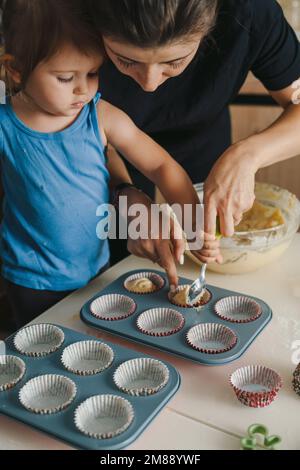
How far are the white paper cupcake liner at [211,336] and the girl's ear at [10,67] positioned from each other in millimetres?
573

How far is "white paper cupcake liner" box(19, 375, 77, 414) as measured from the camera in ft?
3.08

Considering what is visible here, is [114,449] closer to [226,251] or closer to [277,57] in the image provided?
[226,251]

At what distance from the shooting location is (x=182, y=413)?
0.93 metres

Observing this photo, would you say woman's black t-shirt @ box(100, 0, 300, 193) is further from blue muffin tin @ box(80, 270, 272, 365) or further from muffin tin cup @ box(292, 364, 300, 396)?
muffin tin cup @ box(292, 364, 300, 396)

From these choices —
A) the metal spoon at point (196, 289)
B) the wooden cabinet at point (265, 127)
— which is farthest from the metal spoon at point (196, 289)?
the wooden cabinet at point (265, 127)

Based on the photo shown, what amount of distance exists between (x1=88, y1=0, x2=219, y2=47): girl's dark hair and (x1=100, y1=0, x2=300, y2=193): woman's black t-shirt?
42cm

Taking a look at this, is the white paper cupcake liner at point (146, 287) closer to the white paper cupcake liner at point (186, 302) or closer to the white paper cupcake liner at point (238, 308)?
the white paper cupcake liner at point (186, 302)

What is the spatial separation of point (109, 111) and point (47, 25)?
0.95 ft

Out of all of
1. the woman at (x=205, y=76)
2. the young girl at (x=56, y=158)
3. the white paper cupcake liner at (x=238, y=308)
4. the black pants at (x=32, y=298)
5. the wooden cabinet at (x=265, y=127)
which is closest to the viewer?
the woman at (x=205, y=76)

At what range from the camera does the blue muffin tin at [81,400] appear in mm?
849

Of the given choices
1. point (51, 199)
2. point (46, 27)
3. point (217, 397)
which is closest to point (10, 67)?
point (46, 27)

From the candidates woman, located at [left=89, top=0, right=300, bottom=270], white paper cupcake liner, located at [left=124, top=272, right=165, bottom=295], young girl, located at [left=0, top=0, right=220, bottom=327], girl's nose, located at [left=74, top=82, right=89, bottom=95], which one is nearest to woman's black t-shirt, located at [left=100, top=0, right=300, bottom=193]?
woman, located at [left=89, top=0, right=300, bottom=270]

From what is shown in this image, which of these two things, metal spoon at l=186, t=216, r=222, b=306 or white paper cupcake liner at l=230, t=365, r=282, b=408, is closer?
white paper cupcake liner at l=230, t=365, r=282, b=408
